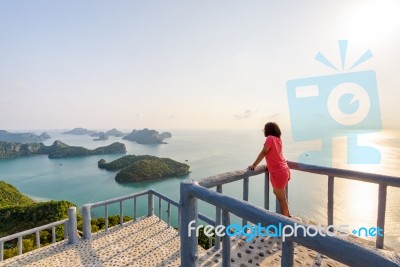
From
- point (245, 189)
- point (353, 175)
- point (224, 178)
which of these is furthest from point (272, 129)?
point (224, 178)

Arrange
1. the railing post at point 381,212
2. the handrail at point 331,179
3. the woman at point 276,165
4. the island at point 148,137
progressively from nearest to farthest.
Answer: the handrail at point 331,179 < the railing post at point 381,212 < the woman at point 276,165 < the island at point 148,137

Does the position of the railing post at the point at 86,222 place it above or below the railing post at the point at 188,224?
below

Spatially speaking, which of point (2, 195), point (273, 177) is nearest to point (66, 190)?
point (2, 195)

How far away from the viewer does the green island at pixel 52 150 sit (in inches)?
4274

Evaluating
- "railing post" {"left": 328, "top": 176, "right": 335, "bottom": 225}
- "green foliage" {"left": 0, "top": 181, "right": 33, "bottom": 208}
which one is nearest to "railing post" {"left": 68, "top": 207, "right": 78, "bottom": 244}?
"railing post" {"left": 328, "top": 176, "right": 335, "bottom": 225}

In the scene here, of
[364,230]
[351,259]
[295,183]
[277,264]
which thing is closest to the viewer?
[351,259]

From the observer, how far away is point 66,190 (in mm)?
56781

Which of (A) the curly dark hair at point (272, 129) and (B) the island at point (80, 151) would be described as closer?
(A) the curly dark hair at point (272, 129)

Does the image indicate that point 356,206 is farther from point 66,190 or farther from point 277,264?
point 66,190

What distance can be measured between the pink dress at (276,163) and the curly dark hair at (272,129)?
9 cm

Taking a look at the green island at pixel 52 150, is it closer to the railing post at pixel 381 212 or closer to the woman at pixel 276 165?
the woman at pixel 276 165

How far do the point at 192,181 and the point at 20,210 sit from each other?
1303 inches

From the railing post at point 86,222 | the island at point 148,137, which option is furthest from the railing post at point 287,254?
the island at point 148,137

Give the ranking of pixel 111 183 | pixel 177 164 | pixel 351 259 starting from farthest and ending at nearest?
1. pixel 177 164
2. pixel 111 183
3. pixel 351 259
